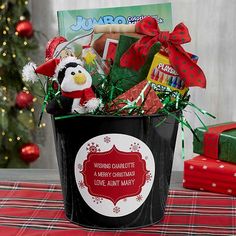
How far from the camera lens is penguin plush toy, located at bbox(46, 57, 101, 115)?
0.91 m

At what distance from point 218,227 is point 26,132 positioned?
6.84 feet

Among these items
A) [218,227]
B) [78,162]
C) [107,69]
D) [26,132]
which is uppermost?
[107,69]

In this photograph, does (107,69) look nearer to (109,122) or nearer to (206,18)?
(109,122)

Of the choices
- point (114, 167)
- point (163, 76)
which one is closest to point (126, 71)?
point (163, 76)

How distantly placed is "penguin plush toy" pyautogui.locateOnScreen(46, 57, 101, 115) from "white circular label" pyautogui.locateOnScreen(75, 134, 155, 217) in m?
0.06

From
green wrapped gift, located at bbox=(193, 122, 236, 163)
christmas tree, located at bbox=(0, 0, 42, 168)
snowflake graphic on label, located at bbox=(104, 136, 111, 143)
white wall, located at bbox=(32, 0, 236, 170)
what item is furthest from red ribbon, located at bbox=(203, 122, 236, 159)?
christmas tree, located at bbox=(0, 0, 42, 168)

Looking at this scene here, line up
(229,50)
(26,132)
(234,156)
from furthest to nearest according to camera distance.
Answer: (26,132), (229,50), (234,156)

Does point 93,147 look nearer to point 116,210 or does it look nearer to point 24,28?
point 116,210

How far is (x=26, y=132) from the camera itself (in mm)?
2949

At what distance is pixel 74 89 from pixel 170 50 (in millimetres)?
179

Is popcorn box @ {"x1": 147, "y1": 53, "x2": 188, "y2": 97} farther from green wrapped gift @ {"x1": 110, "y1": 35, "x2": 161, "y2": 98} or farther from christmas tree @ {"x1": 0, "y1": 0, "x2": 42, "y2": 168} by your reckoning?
christmas tree @ {"x1": 0, "y1": 0, "x2": 42, "y2": 168}

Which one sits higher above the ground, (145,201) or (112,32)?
(112,32)

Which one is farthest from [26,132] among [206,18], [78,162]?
[78,162]

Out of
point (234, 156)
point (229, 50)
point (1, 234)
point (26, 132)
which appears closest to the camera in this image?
point (1, 234)
